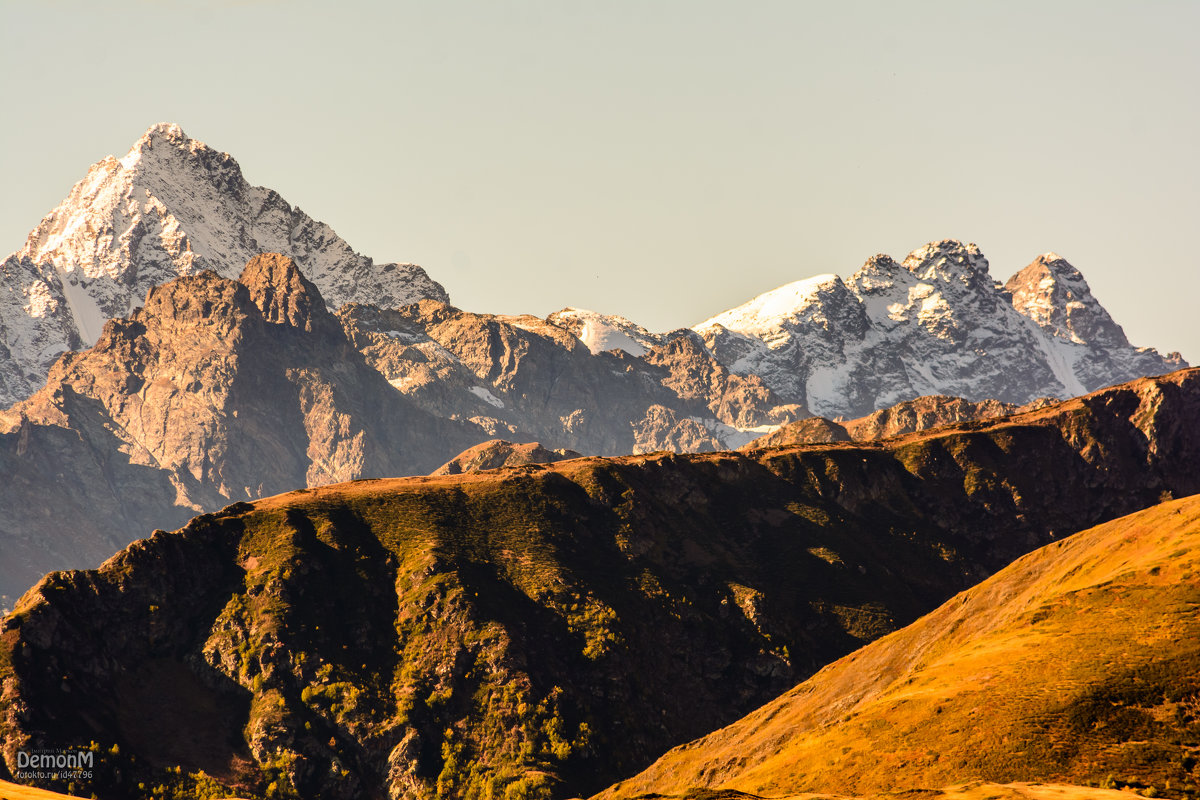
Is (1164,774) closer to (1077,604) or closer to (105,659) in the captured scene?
(1077,604)

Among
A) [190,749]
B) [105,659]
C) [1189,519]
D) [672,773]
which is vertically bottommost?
[672,773]

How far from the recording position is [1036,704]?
108 metres

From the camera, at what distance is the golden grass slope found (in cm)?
9875

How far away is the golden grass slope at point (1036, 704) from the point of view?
324 ft

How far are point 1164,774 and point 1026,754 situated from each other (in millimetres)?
11525

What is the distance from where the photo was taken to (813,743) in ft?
421

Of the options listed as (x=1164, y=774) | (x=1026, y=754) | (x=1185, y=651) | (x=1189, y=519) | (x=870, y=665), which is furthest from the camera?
(x=870, y=665)

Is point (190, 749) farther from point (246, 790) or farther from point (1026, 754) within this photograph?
point (1026, 754)

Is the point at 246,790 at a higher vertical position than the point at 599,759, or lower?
higher

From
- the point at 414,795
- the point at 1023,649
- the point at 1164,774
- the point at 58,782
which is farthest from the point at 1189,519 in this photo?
the point at 58,782

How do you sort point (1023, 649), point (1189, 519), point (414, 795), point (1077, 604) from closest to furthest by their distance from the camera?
point (1023, 649)
point (1077, 604)
point (1189, 519)
point (414, 795)

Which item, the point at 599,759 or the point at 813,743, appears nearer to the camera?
the point at 813,743

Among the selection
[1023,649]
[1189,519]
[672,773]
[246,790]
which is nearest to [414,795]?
[246,790]

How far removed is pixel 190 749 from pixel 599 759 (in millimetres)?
64001
